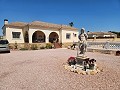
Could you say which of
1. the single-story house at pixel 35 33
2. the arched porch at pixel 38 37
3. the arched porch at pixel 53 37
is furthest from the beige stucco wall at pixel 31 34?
the arched porch at pixel 38 37

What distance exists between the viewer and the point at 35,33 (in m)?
28.7

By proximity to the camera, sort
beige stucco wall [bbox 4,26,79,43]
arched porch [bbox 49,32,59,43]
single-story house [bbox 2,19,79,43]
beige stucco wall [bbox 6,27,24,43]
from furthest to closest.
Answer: arched porch [bbox 49,32,59,43] → single-story house [bbox 2,19,79,43] → beige stucco wall [bbox 4,26,79,43] → beige stucco wall [bbox 6,27,24,43]

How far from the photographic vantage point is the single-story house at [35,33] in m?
25.2

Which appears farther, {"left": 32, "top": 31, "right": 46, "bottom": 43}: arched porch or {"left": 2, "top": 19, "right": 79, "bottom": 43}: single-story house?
{"left": 32, "top": 31, "right": 46, "bottom": 43}: arched porch

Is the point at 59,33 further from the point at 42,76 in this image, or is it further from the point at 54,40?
the point at 42,76

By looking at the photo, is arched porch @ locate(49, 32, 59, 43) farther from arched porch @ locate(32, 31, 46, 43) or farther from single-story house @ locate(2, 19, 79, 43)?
arched porch @ locate(32, 31, 46, 43)

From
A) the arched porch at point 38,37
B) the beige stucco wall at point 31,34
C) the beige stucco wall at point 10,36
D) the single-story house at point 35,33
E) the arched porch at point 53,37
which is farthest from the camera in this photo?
the arched porch at point 53,37

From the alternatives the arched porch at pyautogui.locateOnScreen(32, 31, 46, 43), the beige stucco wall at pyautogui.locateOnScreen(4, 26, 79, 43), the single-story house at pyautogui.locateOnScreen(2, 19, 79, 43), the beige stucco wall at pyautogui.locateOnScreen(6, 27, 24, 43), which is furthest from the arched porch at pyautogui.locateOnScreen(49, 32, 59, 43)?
the beige stucco wall at pyautogui.locateOnScreen(6, 27, 24, 43)

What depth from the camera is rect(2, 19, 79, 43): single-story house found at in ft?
82.6

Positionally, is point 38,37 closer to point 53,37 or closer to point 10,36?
point 53,37

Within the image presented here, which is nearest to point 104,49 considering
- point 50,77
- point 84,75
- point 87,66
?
point 87,66

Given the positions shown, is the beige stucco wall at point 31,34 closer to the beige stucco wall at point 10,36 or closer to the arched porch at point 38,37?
the beige stucco wall at point 10,36

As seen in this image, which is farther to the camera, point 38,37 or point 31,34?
point 38,37

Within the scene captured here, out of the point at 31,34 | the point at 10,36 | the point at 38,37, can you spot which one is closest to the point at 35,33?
the point at 38,37
